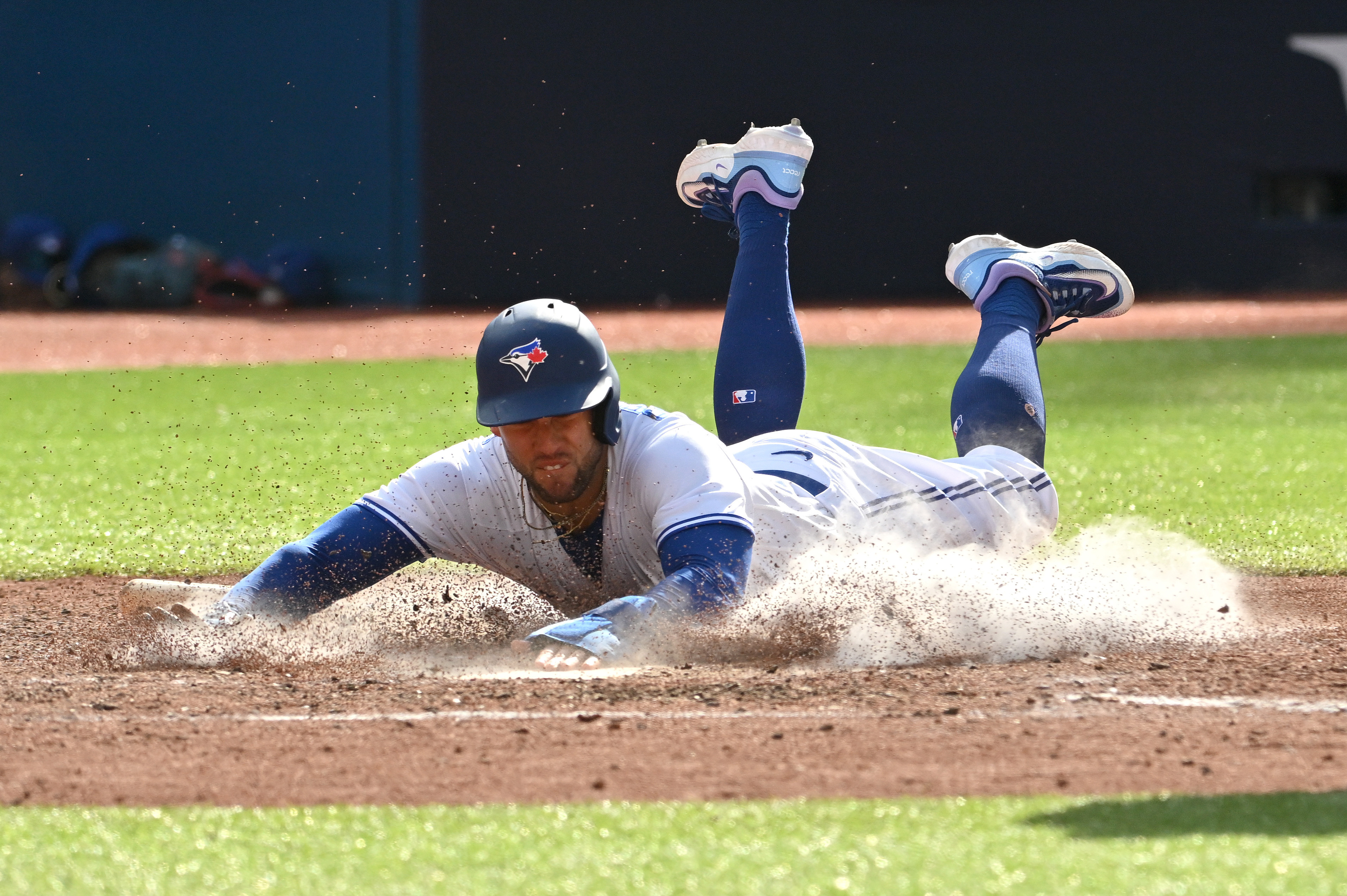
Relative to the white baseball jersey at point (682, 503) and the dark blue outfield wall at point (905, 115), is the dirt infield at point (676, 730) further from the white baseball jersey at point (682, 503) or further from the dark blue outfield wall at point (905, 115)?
the dark blue outfield wall at point (905, 115)

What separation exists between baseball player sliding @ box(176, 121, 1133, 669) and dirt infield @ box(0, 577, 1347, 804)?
212mm

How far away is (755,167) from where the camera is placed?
227 inches

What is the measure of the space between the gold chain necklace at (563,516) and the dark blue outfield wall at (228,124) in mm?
14408

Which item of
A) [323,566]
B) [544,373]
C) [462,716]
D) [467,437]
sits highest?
[544,373]

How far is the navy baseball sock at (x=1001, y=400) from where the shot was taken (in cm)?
527

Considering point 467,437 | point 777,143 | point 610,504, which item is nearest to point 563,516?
point 610,504

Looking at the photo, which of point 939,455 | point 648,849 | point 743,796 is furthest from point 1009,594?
point 939,455

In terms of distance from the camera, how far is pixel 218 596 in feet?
14.1

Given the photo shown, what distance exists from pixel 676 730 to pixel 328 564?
1.24m

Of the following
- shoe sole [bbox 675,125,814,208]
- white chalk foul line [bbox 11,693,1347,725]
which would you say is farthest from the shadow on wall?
shoe sole [bbox 675,125,814,208]

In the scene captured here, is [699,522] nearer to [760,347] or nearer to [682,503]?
[682,503]

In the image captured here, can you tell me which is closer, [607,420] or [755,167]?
[607,420]

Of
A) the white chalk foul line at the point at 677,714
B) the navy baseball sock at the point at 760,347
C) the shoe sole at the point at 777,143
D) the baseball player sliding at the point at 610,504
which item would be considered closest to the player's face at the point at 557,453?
the baseball player sliding at the point at 610,504

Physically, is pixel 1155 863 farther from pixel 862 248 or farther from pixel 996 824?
pixel 862 248
